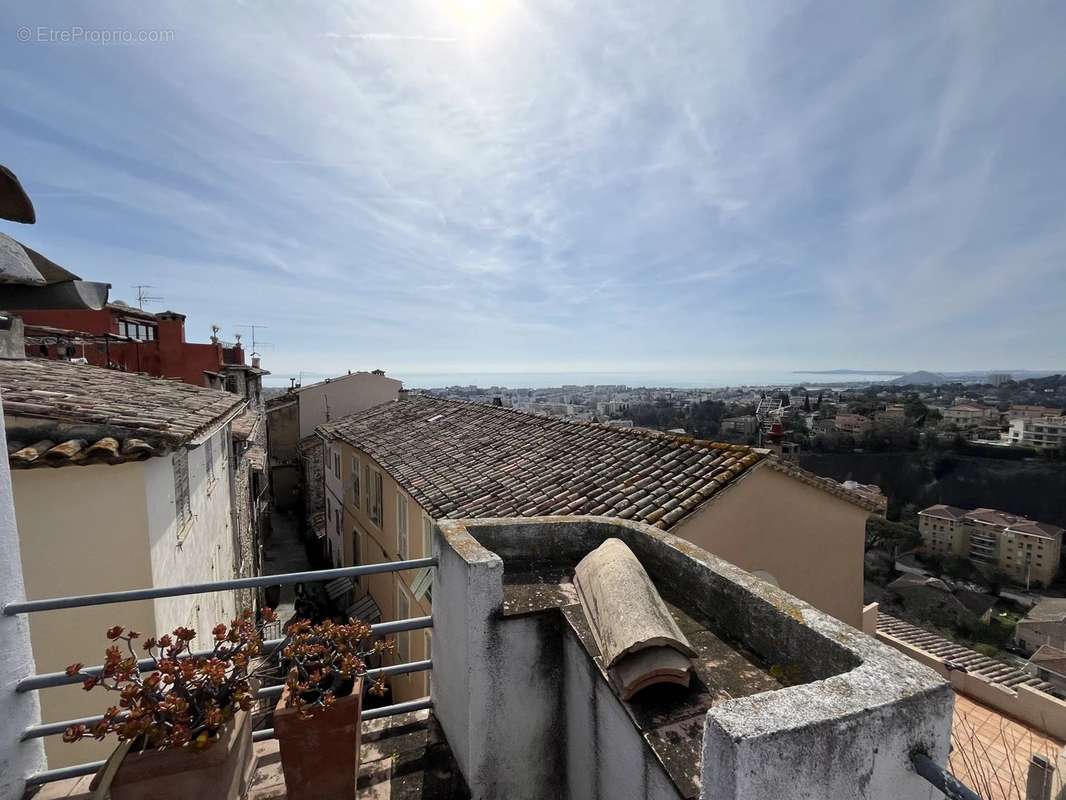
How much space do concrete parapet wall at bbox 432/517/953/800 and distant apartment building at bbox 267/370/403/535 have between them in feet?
90.8

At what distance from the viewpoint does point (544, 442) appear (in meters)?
12.4

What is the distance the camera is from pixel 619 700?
6.87 ft

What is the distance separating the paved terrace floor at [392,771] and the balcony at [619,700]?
0.4 inches

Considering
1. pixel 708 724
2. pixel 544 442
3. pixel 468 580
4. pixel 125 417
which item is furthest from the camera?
pixel 544 442

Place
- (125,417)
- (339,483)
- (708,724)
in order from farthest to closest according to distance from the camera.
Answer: (339,483) → (125,417) → (708,724)

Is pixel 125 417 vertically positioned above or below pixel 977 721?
above

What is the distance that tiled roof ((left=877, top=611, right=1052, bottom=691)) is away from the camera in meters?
12.6

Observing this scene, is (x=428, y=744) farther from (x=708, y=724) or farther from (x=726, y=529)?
(x=726, y=529)

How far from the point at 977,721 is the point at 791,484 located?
6024 millimetres

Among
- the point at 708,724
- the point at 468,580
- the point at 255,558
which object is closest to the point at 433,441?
the point at 255,558

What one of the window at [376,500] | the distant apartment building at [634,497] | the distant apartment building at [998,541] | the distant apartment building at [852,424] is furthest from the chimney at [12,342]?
the distant apartment building at [852,424]

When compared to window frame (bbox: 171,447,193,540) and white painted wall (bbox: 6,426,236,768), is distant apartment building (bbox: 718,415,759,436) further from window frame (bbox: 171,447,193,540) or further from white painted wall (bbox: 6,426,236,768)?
white painted wall (bbox: 6,426,236,768)

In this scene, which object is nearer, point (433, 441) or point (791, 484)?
point (791, 484)

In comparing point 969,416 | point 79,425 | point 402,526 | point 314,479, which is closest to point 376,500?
point 402,526
